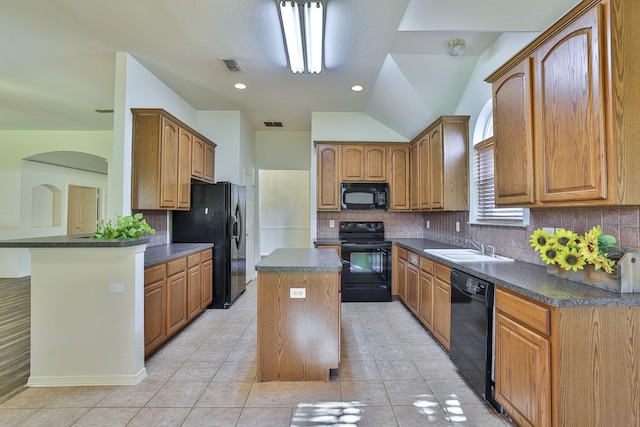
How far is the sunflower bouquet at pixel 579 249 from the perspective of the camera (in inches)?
61.1

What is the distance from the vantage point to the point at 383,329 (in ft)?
10.9

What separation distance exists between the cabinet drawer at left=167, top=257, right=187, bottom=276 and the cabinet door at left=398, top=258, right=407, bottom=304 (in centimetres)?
265

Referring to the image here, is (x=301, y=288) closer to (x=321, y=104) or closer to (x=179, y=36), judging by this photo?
(x=179, y=36)

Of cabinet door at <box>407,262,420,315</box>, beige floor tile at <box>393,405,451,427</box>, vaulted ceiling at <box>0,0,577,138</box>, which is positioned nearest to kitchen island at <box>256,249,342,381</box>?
beige floor tile at <box>393,405,451,427</box>

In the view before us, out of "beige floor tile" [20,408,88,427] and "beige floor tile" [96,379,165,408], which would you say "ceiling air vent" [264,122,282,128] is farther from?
"beige floor tile" [20,408,88,427]

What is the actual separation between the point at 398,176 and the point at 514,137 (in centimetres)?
257

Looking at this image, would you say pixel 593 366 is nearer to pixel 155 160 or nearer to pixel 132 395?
pixel 132 395

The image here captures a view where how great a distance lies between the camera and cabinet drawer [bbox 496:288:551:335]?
4.87 feet

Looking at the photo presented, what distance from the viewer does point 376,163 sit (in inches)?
183

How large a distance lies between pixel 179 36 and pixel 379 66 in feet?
6.62

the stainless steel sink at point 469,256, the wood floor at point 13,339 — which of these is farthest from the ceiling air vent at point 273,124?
the wood floor at point 13,339

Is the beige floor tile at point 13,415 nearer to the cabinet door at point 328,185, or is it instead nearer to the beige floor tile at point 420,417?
the beige floor tile at point 420,417

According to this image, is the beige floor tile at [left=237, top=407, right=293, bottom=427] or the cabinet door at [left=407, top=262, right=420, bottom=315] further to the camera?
the cabinet door at [left=407, top=262, right=420, bottom=315]

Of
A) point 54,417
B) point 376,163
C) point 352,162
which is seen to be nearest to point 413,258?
point 376,163
